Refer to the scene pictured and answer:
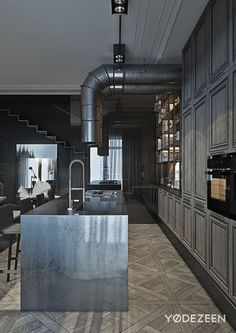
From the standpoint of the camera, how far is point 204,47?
3221 millimetres

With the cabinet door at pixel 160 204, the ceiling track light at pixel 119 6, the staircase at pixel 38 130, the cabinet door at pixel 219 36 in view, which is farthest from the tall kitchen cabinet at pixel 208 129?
the staircase at pixel 38 130

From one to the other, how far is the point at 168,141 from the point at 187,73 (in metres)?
2.06

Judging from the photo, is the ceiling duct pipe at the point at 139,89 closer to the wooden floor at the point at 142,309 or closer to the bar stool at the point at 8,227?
the bar stool at the point at 8,227

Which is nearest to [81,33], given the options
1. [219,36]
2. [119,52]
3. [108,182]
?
[119,52]

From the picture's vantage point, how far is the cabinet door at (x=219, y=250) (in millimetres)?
2488

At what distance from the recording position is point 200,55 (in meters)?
3.38

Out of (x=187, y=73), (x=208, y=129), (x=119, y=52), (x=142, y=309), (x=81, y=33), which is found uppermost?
(x=81, y=33)

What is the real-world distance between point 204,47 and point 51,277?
2809 millimetres

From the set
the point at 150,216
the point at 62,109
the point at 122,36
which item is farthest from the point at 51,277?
the point at 62,109

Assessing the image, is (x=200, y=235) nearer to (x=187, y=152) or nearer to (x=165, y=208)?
(x=187, y=152)

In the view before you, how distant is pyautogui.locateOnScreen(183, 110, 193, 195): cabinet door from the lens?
3863 mm

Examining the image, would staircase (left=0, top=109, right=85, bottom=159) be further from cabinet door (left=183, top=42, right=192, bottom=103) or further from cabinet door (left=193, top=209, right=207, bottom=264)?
cabinet door (left=193, top=209, right=207, bottom=264)

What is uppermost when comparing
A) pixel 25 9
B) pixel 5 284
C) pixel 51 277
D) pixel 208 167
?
pixel 25 9

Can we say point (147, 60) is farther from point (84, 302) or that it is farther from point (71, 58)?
point (84, 302)
